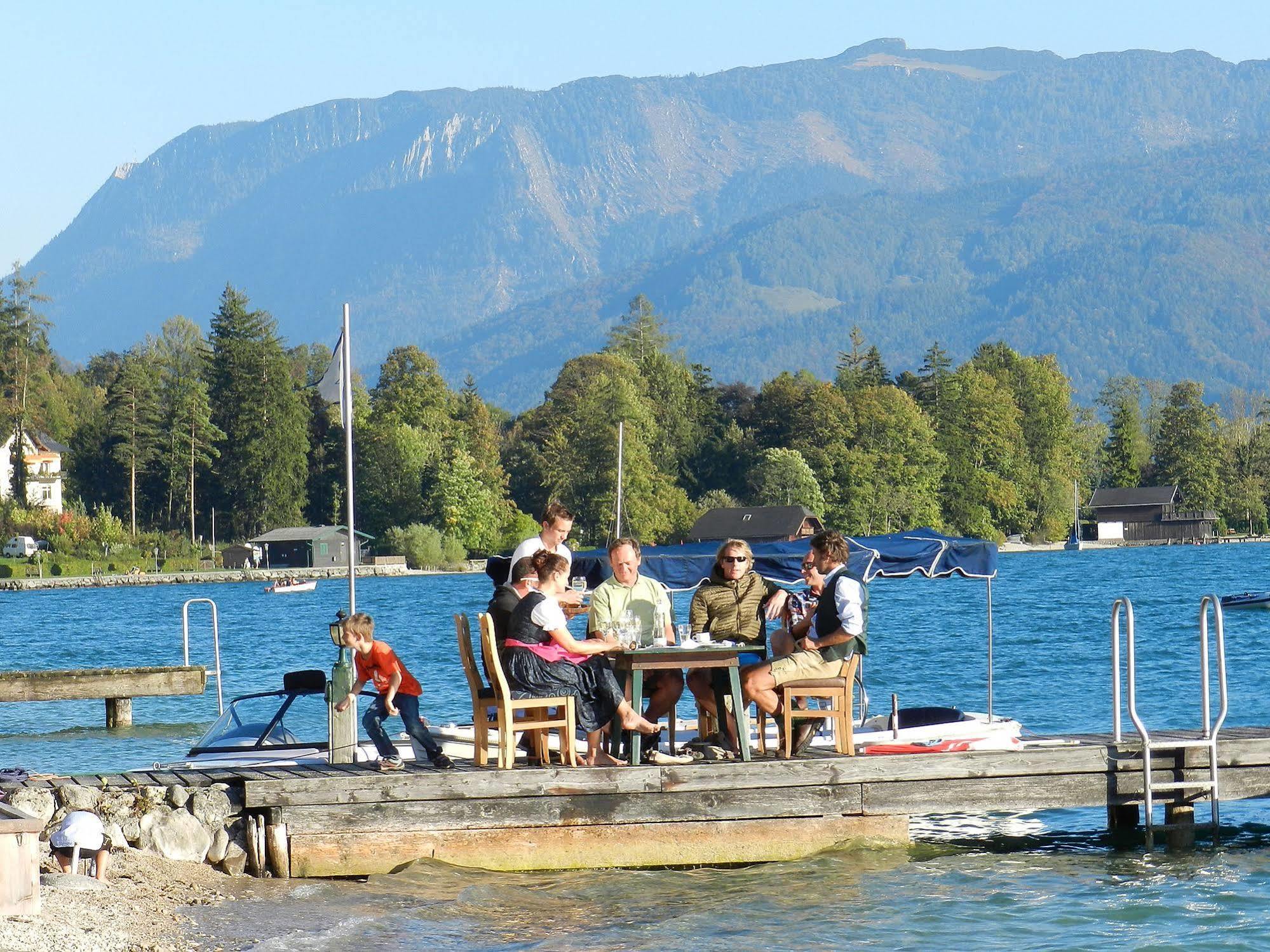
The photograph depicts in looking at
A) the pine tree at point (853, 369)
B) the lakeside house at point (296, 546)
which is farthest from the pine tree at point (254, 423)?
the pine tree at point (853, 369)

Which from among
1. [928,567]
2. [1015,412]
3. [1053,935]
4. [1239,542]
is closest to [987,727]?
[928,567]

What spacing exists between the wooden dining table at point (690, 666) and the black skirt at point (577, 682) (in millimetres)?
119

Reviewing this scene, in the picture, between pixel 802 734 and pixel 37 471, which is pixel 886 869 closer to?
pixel 802 734

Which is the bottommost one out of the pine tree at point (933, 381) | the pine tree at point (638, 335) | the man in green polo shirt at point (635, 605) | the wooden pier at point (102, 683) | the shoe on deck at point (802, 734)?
the wooden pier at point (102, 683)

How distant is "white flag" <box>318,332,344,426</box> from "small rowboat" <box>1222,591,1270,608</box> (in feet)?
135

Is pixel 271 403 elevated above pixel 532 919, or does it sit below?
above

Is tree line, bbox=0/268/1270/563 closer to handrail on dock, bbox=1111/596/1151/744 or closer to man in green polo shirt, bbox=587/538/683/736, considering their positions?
handrail on dock, bbox=1111/596/1151/744

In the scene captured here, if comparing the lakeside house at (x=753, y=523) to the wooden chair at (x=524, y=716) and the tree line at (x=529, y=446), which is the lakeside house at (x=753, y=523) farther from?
the wooden chair at (x=524, y=716)

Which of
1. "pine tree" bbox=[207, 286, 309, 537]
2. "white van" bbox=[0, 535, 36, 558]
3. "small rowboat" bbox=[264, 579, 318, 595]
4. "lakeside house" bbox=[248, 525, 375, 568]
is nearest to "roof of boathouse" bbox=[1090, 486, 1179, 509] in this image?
"lakeside house" bbox=[248, 525, 375, 568]

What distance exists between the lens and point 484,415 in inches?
4279

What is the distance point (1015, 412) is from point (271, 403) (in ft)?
172

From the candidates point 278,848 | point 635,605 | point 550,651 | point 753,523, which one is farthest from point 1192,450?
point 278,848

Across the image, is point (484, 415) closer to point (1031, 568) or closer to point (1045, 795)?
point (1031, 568)

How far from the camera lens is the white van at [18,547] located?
99938 millimetres
